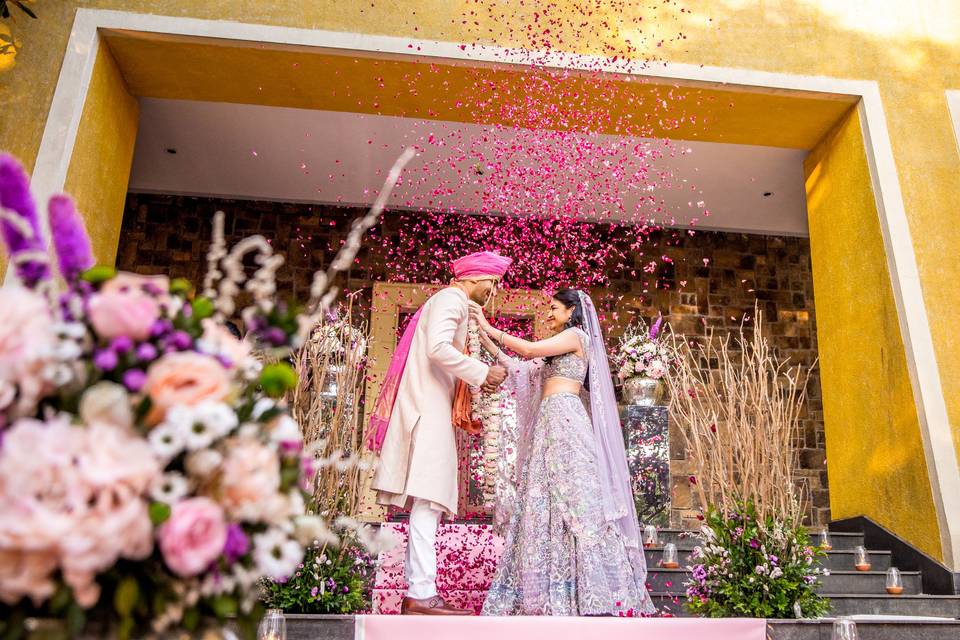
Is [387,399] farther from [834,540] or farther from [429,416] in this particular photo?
[834,540]

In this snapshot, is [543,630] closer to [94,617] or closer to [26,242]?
[94,617]

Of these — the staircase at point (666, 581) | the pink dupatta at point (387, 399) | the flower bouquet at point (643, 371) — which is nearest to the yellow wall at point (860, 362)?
the staircase at point (666, 581)

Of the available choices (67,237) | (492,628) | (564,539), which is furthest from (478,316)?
(67,237)

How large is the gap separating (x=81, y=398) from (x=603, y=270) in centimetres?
730

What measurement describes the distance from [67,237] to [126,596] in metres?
0.42

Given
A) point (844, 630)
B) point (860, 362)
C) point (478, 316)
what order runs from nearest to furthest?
point (844, 630) < point (478, 316) < point (860, 362)

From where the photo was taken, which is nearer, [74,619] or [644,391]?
[74,619]

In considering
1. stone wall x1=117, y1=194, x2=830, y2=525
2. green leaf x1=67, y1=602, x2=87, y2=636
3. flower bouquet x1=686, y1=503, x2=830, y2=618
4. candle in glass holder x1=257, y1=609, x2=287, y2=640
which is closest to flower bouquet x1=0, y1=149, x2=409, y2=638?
green leaf x1=67, y1=602, x2=87, y2=636

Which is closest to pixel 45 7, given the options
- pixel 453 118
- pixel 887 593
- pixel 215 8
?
pixel 215 8

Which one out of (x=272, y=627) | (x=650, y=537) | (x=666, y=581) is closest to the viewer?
(x=272, y=627)

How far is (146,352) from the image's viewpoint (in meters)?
0.98

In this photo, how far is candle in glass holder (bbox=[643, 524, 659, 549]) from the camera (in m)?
5.13

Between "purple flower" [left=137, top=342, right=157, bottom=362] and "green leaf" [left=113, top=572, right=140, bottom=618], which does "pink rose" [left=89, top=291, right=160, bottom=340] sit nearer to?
"purple flower" [left=137, top=342, right=157, bottom=362]

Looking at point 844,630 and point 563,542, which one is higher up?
point 563,542
